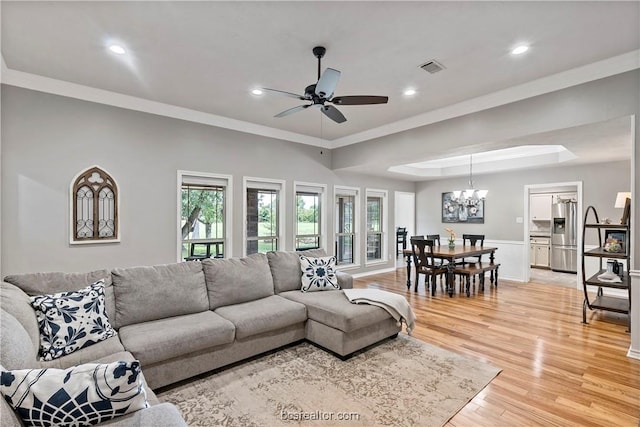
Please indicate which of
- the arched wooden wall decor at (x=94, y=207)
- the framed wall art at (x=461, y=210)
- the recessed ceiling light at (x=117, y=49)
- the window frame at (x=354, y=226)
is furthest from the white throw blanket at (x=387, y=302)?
the framed wall art at (x=461, y=210)

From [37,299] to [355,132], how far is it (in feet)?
16.1

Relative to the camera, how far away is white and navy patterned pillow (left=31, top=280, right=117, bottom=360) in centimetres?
207

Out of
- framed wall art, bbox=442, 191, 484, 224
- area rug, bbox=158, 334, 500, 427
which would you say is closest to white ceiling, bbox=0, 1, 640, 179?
area rug, bbox=158, 334, 500, 427

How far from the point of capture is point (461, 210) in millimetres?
7977

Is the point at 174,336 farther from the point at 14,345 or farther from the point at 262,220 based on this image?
the point at 262,220

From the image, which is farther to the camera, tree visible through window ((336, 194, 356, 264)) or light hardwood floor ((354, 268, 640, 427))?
tree visible through window ((336, 194, 356, 264))

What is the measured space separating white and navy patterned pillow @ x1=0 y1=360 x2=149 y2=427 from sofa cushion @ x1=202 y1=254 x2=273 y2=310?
177 cm

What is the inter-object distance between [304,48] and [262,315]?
2515 millimetres

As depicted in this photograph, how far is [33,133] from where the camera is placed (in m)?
3.53

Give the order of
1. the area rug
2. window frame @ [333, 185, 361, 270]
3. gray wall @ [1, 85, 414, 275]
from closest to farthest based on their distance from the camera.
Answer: the area rug
gray wall @ [1, 85, 414, 275]
window frame @ [333, 185, 361, 270]

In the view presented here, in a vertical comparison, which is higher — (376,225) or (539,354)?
(376,225)

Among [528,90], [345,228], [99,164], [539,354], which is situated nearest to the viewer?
[539,354]

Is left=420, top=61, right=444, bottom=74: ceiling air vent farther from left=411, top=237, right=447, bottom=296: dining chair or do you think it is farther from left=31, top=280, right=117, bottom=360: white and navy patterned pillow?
left=31, top=280, right=117, bottom=360: white and navy patterned pillow

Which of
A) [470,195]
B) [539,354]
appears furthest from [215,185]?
[470,195]
